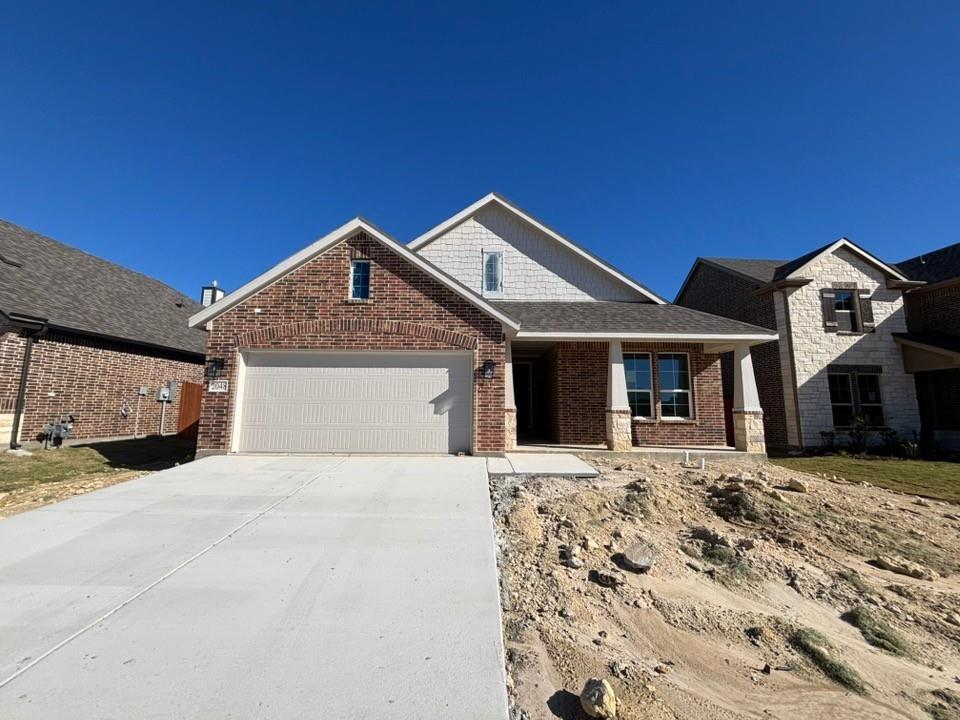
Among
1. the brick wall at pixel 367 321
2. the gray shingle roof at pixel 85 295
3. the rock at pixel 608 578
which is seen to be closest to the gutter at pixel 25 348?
the gray shingle roof at pixel 85 295

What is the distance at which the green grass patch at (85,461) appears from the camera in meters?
7.98

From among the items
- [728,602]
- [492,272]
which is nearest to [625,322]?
[492,272]

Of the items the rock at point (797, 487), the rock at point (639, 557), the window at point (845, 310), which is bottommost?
the rock at point (639, 557)

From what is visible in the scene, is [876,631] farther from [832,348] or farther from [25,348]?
[25,348]

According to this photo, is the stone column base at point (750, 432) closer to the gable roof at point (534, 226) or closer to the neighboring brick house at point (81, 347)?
the gable roof at point (534, 226)

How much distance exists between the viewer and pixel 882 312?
608 inches

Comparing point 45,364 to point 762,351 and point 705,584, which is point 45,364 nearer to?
point 705,584

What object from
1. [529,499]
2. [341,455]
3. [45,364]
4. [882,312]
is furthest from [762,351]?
[45,364]

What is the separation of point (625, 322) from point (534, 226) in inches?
184

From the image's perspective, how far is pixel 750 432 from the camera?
35.2 ft

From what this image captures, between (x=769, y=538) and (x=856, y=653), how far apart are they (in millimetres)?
2142

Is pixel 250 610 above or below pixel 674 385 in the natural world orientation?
below

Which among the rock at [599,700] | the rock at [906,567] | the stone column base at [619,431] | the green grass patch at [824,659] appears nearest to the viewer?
the rock at [599,700]

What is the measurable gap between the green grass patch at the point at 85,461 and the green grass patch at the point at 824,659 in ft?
35.7
